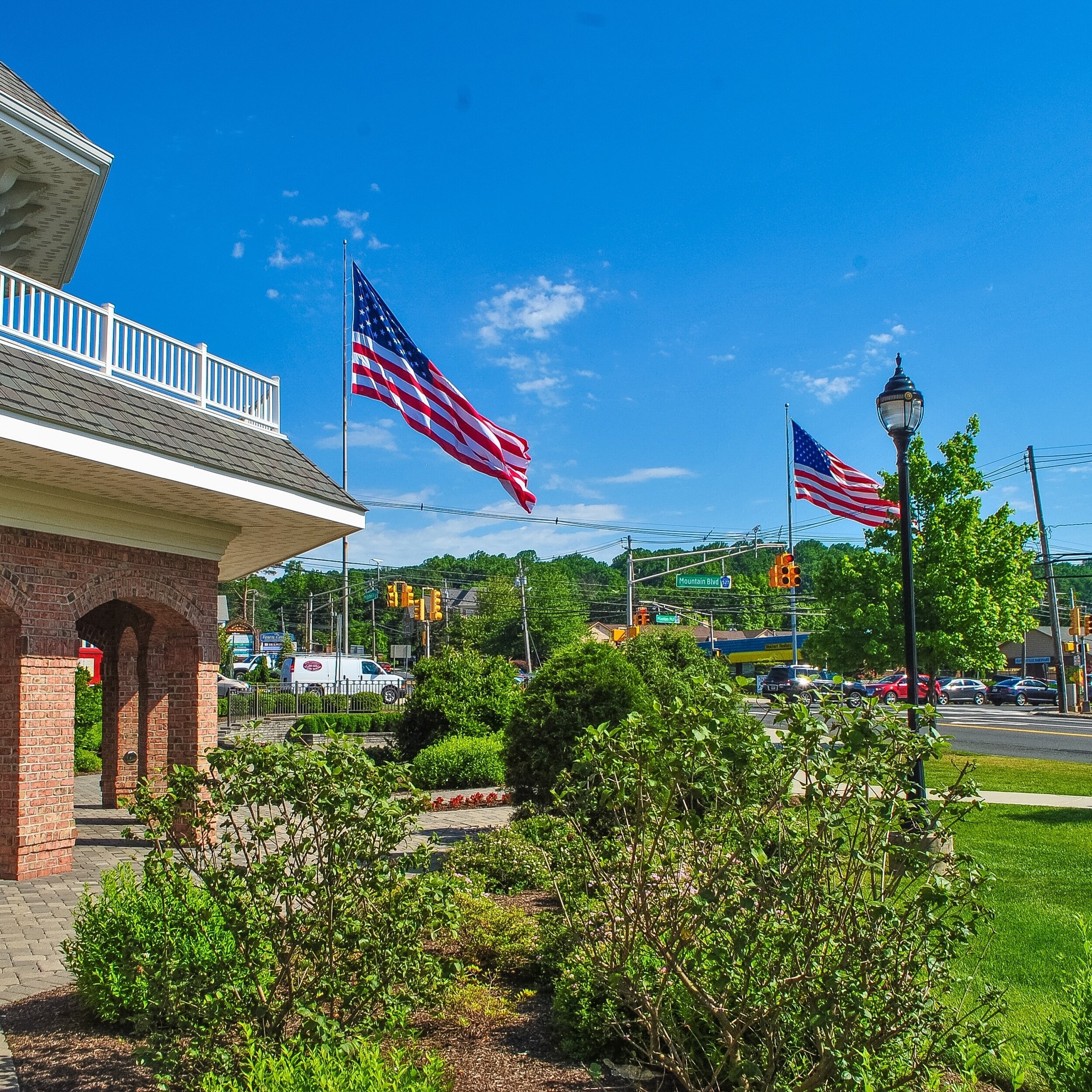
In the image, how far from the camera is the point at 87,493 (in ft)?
32.1

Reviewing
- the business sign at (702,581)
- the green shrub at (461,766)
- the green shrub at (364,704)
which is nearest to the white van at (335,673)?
the green shrub at (364,704)

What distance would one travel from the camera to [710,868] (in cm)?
374

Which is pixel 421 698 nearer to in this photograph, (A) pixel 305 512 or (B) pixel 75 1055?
(A) pixel 305 512

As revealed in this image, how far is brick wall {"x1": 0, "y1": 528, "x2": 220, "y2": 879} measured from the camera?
30.4ft

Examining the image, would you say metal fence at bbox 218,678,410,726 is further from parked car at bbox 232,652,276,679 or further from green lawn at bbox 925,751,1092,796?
parked car at bbox 232,652,276,679

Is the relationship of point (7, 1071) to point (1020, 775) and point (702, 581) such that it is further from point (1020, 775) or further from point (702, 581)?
point (702, 581)

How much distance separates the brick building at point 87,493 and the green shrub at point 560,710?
3.33 m

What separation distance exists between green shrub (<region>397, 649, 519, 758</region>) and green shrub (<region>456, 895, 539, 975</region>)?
13.0 metres

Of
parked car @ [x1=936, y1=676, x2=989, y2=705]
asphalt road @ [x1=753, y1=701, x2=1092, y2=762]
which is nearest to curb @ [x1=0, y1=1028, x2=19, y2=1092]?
asphalt road @ [x1=753, y1=701, x2=1092, y2=762]

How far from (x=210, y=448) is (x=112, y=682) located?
6322 millimetres

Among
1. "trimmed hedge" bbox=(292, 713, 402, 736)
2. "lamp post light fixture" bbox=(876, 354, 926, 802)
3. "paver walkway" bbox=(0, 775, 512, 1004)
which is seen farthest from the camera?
"trimmed hedge" bbox=(292, 713, 402, 736)

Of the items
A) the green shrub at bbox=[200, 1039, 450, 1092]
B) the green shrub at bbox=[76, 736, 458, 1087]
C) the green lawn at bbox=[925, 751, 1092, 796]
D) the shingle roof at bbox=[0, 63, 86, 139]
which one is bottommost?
the green lawn at bbox=[925, 751, 1092, 796]

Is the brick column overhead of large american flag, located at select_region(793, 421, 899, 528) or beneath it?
beneath

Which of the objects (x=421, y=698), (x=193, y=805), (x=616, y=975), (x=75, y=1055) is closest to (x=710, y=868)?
(x=616, y=975)
